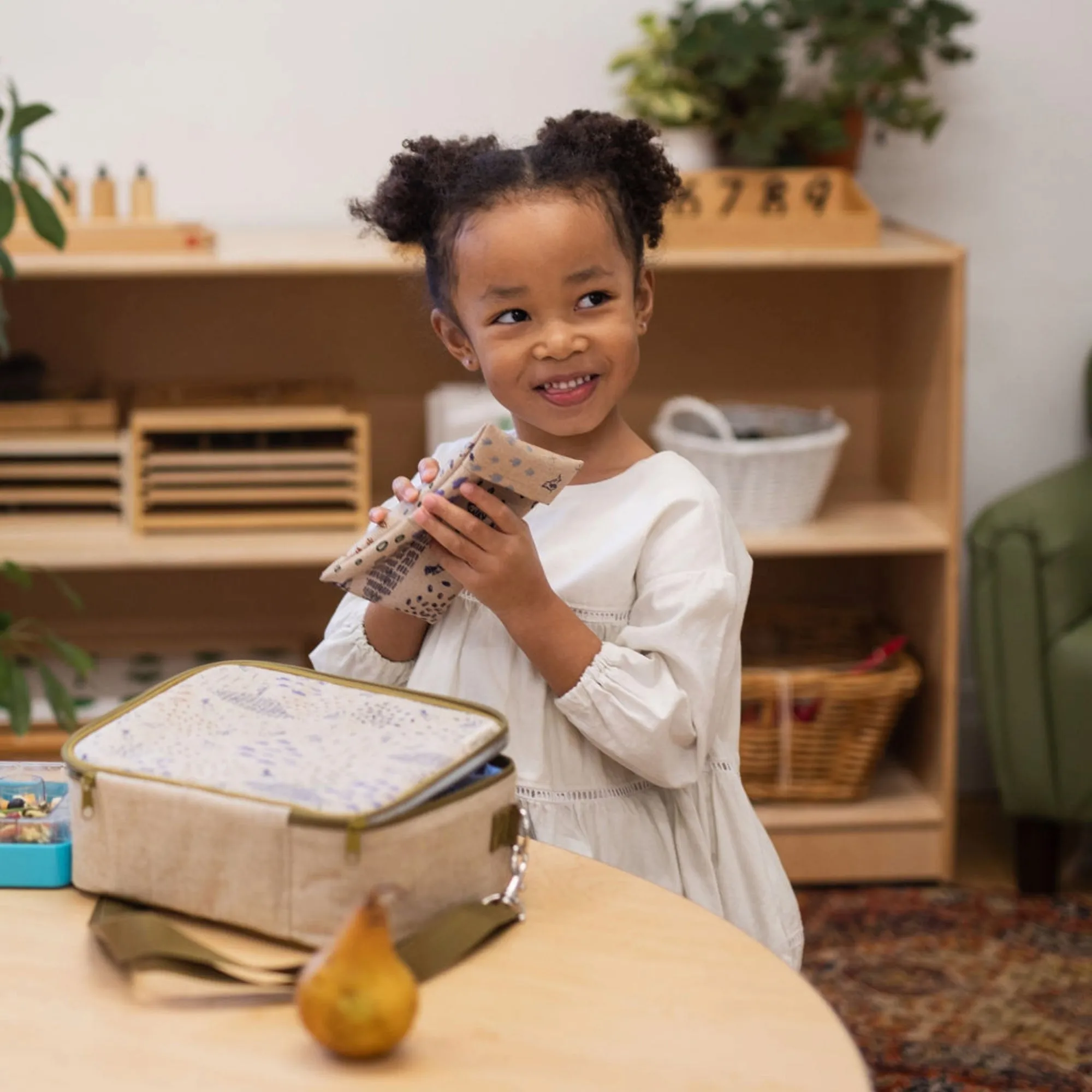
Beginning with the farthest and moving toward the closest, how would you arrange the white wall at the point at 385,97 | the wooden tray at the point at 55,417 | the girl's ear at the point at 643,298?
1. the white wall at the point at 385,97
2. the wooden tray at the point at 55,417
3. the girl's ear at the point at 643,298

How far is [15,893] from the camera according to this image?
0.92 meters

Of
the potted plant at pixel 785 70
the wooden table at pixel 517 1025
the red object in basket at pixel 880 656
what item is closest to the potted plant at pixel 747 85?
the potted plant at pixel 785 70

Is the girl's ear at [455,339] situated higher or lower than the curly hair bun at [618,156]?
lower

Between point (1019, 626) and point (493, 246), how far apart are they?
4.61 ft

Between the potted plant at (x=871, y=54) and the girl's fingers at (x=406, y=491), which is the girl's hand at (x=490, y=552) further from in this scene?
the potted plant at (x=871, y=54)

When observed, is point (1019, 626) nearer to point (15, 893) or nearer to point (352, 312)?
point (352, 312)

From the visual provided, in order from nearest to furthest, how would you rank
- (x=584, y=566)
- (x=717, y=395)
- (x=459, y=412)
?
(x=584, y=566)
(x=459, y=412)
(x=717, y=395)

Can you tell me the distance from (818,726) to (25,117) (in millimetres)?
1468

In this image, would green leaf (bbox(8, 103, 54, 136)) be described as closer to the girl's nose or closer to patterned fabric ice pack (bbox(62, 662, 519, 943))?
the girl's nose

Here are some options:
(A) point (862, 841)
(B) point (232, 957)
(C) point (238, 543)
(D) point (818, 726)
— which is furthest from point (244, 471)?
(B) point (232, 957)

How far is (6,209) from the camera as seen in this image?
1657 millimetres

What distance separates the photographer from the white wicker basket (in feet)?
7.72

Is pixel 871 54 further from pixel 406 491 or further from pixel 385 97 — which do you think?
pixel 406 491

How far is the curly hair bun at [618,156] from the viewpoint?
120cm
